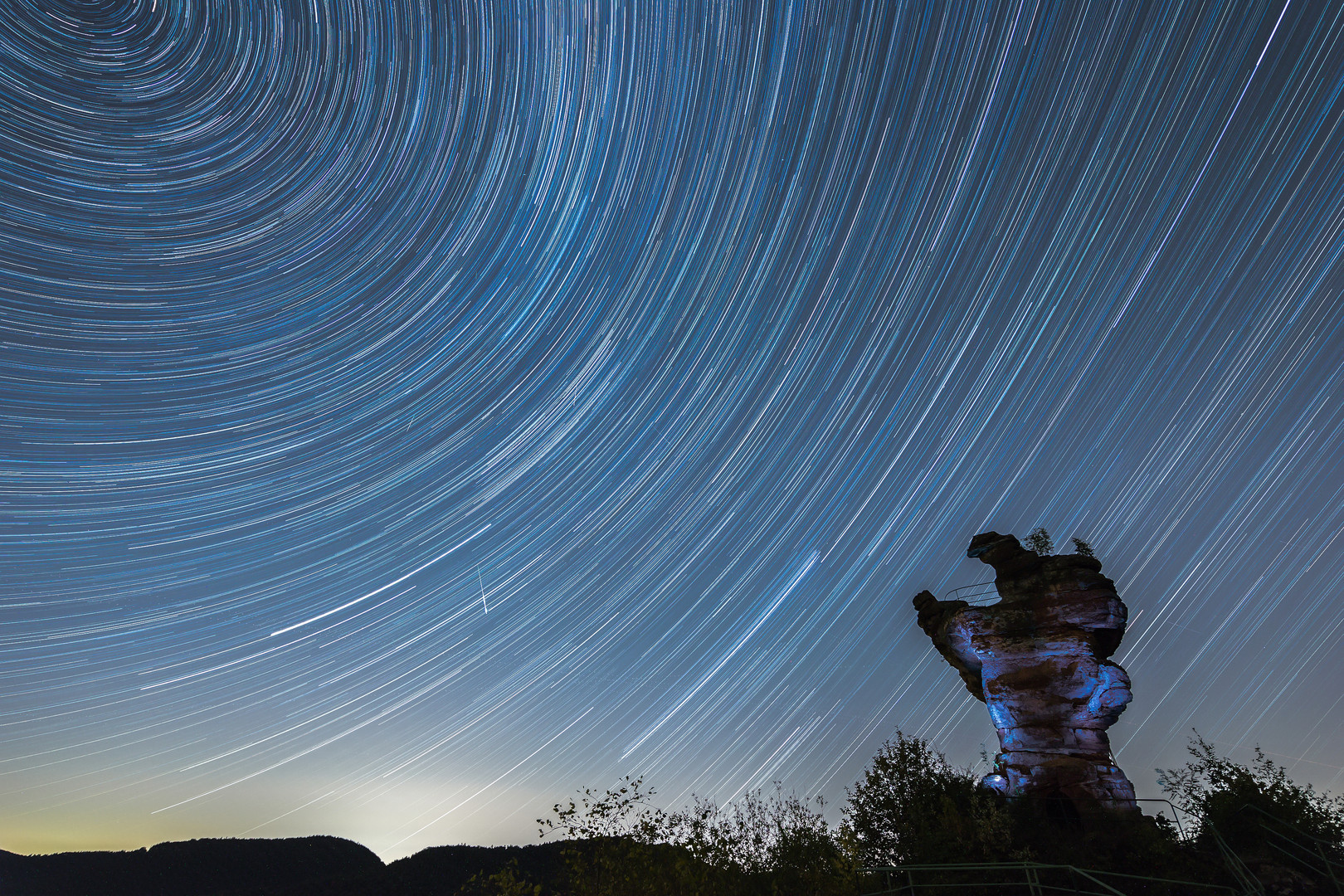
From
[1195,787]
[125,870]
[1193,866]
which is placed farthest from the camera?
[125,870]

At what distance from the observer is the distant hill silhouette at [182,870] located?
1943 inches

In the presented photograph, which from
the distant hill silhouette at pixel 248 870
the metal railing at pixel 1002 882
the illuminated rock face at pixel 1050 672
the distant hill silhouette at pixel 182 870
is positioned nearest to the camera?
the metal railing at pixel 1002 882

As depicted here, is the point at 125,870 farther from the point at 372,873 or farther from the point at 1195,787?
the point at 1195,787

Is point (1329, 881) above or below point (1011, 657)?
below

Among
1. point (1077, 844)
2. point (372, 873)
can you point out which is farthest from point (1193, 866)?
point (372, 873)

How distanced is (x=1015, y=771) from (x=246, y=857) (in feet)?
220

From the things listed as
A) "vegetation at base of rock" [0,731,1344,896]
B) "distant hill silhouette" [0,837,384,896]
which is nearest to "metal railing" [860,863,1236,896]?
"vegetation at base of rock" [0,731,1344,896]

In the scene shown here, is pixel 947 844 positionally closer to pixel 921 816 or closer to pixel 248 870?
pixel 921 816

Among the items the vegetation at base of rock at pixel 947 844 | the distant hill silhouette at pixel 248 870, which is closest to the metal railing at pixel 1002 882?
the vegetation at base of rock at pixel 947 844

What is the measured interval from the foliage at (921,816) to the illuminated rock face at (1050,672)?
83.7 inches

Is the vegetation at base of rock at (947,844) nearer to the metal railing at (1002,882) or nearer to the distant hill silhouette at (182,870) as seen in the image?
the metal railing at (1002,882)

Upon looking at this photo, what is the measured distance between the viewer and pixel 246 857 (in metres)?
57.2

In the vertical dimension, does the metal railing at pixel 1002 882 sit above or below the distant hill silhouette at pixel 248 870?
below

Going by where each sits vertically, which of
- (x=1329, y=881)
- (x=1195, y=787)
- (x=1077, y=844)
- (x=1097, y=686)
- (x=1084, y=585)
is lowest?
(x=1329, y=881)
